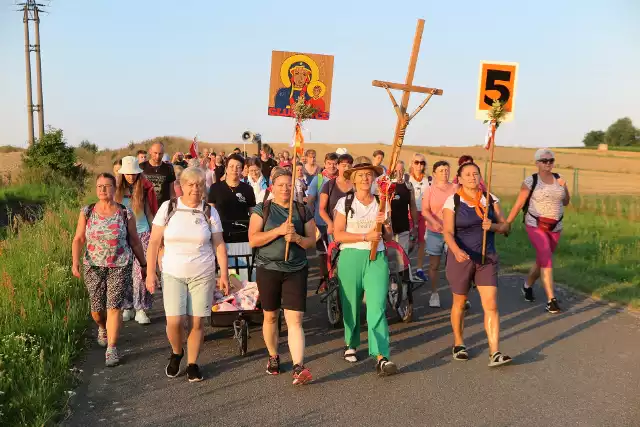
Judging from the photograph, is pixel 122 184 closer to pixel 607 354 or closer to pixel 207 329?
pixel 207 329

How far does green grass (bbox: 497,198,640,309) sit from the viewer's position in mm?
10852

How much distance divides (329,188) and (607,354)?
3694mm

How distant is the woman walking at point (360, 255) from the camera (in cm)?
672

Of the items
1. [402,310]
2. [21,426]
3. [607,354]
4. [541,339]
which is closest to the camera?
[21,426]

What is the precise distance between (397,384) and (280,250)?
1526 millimetres

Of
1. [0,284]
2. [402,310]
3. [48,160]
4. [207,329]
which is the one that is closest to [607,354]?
[402,310]

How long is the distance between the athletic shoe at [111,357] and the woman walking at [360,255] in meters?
2.15

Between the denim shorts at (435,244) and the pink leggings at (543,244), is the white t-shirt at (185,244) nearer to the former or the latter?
the denim shorts at (435,244)

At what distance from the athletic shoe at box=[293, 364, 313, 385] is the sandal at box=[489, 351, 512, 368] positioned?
5.80 feet

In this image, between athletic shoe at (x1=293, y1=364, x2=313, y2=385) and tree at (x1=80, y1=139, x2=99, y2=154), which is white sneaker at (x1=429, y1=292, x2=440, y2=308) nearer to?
athletic shoe at (x1=293, y1=364, x2=313, y2=385)

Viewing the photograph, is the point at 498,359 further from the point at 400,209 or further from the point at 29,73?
the point at 29,73

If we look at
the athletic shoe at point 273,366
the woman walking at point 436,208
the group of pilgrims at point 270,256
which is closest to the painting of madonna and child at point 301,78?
the woman walking at point 436,208

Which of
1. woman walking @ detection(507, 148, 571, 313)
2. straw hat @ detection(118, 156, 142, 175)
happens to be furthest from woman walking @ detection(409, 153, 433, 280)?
straw hat @ detection(118, 156, 142, 175)

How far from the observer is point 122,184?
26.3ft
